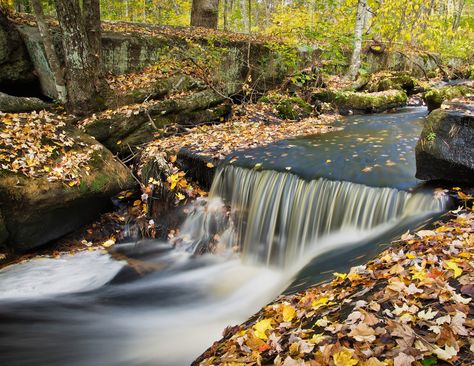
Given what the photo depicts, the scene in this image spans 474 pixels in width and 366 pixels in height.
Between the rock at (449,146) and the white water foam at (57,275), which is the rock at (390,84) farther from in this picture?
the white water foam at (57,275)

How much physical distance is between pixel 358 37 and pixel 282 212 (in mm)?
9734

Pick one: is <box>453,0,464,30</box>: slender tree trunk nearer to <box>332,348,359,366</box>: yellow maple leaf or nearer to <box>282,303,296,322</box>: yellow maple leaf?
<box>282,303,296,322</box>: yellow maple leaf

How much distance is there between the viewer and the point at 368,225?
525cm

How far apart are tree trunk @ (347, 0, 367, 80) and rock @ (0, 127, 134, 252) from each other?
10261mm

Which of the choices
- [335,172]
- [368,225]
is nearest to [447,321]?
[368,225]

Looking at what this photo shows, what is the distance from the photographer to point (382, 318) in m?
2.50

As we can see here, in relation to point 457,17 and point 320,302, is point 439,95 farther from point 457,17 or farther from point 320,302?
point 457,17

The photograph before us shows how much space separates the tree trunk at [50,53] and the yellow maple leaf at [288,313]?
801cm

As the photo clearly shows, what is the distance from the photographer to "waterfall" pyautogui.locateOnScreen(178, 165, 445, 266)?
5.23 meters

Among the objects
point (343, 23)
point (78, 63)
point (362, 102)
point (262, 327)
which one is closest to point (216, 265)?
point (262, 327)

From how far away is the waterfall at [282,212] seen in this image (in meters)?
5.23

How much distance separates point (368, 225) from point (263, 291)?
188cm

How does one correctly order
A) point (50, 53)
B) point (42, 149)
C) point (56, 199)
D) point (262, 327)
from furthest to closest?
point (50, 53), point (42, 149), point (56, 199), point (262, 327)

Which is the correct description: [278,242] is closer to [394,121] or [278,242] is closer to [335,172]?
[335,172]
